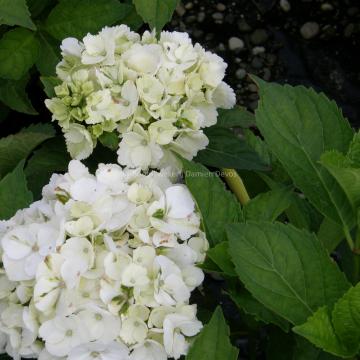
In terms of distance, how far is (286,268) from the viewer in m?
1.00

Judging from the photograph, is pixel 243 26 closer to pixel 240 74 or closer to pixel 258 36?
pixel 258 36

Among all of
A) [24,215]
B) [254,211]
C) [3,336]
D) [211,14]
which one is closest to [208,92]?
[254,211]

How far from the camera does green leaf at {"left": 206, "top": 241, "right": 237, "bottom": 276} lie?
3.38ft

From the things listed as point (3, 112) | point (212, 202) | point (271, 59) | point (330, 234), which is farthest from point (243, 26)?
point (212, 202)

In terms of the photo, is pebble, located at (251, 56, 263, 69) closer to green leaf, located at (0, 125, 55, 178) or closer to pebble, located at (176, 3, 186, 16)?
pebble, located at (176, 3, 186, 16)

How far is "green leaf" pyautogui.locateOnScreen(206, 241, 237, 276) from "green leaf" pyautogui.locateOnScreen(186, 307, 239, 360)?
0.08 m

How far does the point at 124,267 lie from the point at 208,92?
42 cm

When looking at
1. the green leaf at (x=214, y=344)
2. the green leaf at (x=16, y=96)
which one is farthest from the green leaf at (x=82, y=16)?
the green leaf at (x=214, y=344)

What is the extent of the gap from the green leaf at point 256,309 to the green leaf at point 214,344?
0.30 ft

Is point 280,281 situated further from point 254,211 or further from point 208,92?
point 208,92

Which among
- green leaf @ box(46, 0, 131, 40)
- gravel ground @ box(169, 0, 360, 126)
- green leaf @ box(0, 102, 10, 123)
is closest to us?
green leaf @ box(46, 0, 131, 40)

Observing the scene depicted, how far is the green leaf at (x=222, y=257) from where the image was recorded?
1.03 m

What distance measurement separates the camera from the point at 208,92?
1.26 metres

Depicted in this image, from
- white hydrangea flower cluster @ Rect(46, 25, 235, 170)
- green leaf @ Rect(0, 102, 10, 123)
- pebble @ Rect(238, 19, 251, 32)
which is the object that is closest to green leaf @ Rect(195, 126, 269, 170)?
white hydrangea flower cluster @ Rect(46, 25, 235, 170)
